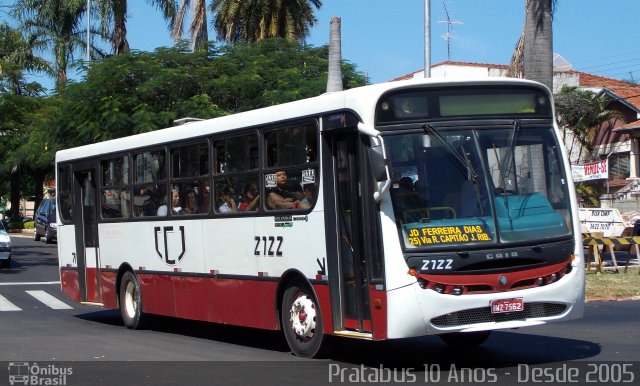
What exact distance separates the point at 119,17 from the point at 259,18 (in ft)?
21.0

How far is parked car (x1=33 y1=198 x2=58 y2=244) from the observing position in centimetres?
4591

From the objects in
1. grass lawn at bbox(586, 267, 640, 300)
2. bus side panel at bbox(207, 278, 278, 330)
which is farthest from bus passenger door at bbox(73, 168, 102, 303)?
grass lawn at bbox(586, 267, 640, 300)

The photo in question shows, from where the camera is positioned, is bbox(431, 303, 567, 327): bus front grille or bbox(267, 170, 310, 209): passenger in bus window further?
bbox(267, 170, 310, 209): passenger in bus window

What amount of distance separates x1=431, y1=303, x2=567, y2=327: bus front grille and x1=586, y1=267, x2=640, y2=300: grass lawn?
9013 millimetres

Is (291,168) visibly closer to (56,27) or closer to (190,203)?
(190,203)

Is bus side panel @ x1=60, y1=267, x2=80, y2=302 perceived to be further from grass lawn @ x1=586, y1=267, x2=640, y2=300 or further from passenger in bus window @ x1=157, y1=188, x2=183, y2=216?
grass lawn @ x1=586, y1=267, x2=640, y2=300

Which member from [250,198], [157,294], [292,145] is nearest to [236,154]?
[250,198]

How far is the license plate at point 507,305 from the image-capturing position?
9984mm

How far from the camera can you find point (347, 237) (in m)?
10.8

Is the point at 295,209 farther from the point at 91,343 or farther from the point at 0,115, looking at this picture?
the point at 0,115

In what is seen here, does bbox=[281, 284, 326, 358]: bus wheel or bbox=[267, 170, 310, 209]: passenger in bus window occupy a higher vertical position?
bbox=[267, 170, 310, 209]: passenger in bus window

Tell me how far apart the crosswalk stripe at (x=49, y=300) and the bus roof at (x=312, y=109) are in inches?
219

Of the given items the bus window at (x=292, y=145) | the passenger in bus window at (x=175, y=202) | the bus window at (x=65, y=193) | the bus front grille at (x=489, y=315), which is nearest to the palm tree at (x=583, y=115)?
the bus window at (x=65, y=193)

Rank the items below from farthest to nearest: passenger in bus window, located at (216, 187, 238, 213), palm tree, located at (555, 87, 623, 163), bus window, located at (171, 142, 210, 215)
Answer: palm tree, located at (555, 87, 623, 163), bus window, located at (171, 142, 210, 215), passenger in bus window, located at (216, 187, 238, 213)
